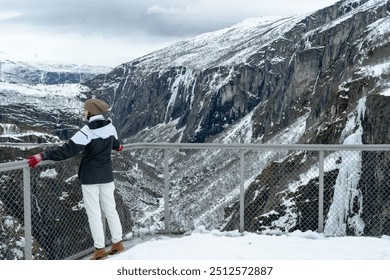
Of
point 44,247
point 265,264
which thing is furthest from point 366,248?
point 44,247

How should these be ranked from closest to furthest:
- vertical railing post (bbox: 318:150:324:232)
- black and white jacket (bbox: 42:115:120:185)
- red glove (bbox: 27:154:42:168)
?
red glove (bbox: 27:154:42:168), black and white jacket (bbox: 42:115:120:185), vertical railing post (bbox: 318:150:324:232)

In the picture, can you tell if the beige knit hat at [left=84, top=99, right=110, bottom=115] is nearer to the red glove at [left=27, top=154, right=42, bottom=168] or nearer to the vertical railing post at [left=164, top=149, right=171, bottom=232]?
→ the red glove at [left=27, top=154, right=42, bottom=168]

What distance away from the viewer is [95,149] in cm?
677

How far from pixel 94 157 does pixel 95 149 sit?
0.13 m

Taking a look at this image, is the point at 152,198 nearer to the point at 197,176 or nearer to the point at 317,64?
the point at 197,176

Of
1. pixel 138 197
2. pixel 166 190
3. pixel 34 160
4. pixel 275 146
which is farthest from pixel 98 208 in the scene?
pixel 275 146

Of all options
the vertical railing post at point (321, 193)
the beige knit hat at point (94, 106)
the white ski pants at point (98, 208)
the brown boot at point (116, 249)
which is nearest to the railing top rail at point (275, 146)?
the vertical railing post at point (321, 193)


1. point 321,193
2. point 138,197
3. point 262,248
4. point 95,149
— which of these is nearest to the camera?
point 95,149

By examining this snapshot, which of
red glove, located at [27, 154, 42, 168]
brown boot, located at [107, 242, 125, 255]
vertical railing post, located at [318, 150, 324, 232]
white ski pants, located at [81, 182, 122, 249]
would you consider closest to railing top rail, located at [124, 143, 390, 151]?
vertical railing post, located at [318, 150, 324, 232]

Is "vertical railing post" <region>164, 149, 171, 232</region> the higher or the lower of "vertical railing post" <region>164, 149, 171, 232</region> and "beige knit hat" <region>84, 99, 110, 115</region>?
the lower

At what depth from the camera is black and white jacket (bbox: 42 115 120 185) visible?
6652mm

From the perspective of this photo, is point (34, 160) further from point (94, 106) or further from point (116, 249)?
point (116, 249)

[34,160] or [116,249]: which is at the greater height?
[34,160]

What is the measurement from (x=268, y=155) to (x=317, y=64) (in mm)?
161786
